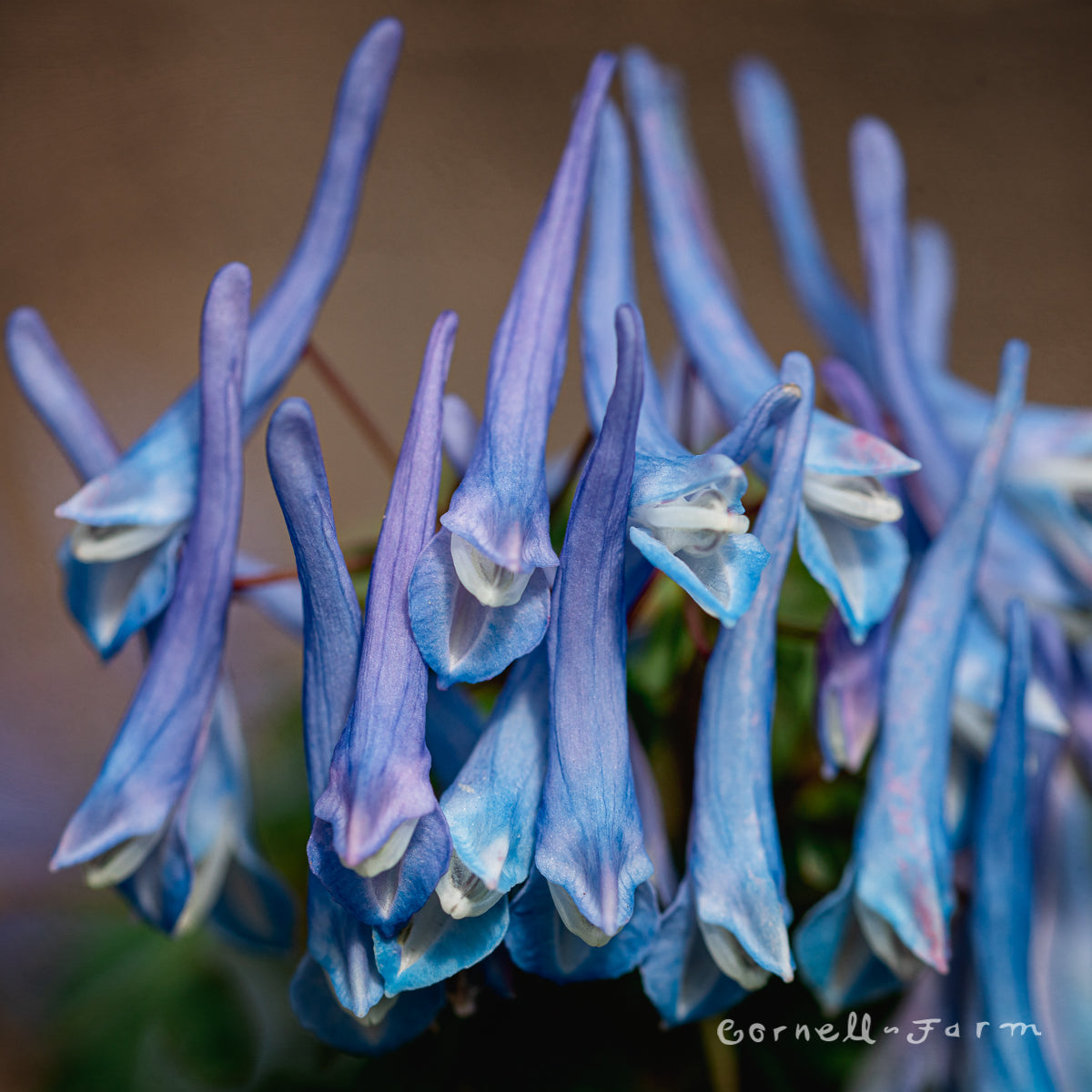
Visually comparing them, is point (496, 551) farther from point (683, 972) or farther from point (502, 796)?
point (683, 972)

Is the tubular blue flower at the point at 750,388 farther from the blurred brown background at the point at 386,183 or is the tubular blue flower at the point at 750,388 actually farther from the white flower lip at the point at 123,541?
the blurred brown background at the point at 386,183

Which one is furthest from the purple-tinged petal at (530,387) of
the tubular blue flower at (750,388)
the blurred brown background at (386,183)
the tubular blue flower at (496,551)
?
the blurred brown background at (386,183)

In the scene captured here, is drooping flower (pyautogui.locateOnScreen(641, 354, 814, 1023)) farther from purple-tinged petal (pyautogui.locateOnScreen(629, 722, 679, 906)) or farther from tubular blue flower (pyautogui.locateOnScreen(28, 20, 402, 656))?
tubular blue flower (pyautogui.locateOnScreen(28, 20, 402, 656))

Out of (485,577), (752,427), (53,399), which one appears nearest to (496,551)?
(485,577)

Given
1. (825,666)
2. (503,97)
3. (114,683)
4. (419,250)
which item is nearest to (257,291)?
(419,250)

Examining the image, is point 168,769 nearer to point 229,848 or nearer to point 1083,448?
point 229,848

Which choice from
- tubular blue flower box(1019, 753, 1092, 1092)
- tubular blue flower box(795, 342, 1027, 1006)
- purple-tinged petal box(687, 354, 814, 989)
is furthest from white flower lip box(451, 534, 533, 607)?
tubular blue flower box(1019, 753, 1092, 1092)

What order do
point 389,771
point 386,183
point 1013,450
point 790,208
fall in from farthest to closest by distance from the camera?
point 386,183
point 790,208
point 1013,450
point 389,771
